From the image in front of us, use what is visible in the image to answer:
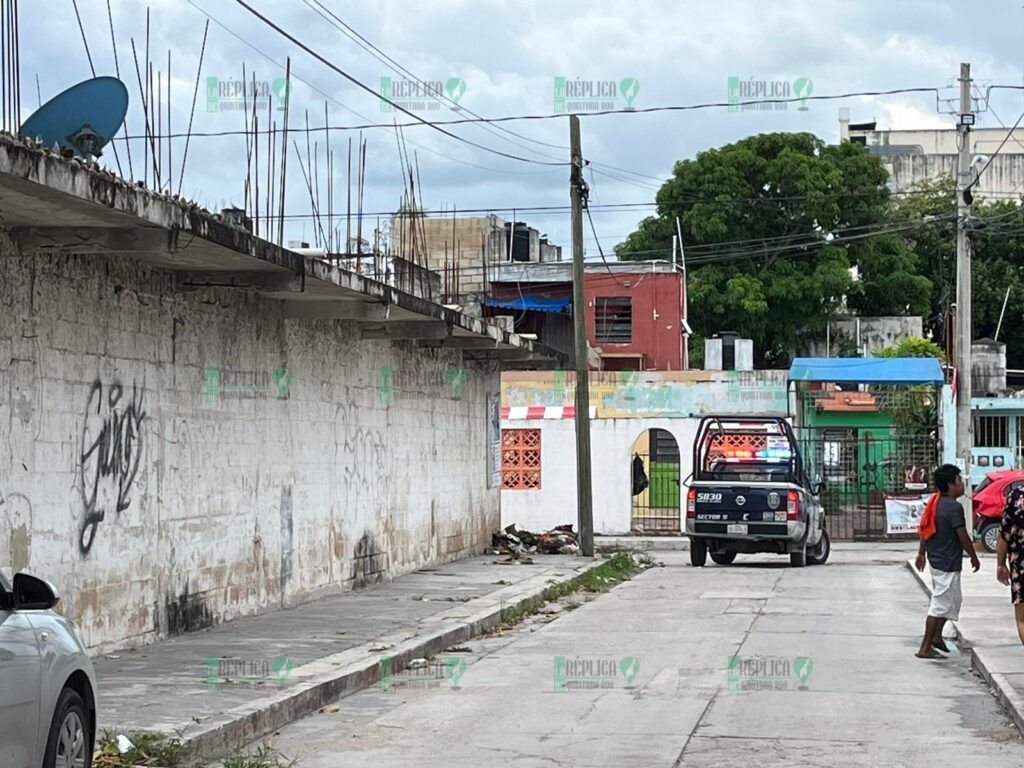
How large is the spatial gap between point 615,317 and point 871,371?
16.1 m

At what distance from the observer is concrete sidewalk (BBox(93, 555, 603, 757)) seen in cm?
1023

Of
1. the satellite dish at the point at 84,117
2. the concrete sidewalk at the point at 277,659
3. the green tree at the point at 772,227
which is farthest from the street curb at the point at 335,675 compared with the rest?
the green tree at the point at 772,227

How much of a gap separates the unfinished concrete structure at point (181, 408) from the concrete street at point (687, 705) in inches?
106

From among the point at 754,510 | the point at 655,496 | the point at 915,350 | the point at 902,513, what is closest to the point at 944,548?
the point at 754,510

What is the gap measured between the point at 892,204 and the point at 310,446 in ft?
178

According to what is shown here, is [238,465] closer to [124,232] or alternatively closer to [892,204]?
[124,232]

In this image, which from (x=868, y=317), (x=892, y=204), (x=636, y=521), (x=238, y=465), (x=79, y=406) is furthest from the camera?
(x=892, y=204)

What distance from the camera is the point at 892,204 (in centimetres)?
6900

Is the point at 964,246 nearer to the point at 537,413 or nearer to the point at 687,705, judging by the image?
the point at 537,413

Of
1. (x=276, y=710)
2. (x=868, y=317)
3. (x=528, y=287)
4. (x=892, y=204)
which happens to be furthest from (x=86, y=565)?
(x=892, y=204)

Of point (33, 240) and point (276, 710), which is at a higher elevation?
point (33, 240)

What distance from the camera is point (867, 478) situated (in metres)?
39.2

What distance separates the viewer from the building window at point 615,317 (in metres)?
53.3

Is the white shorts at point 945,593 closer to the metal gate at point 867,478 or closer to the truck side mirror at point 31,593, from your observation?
the truck side mirror at point 31,593
